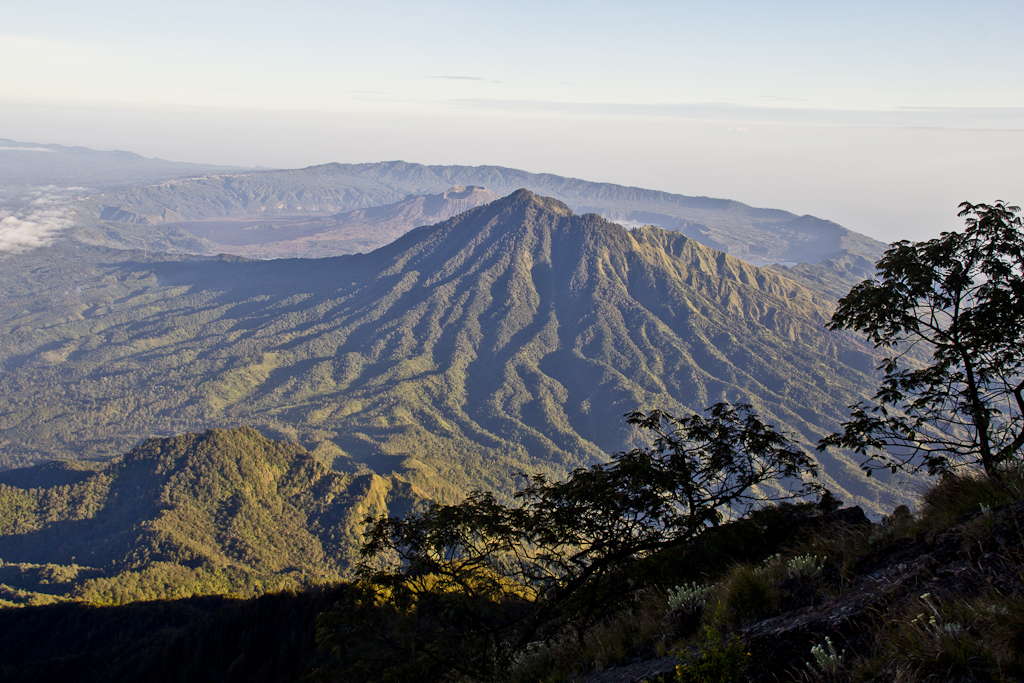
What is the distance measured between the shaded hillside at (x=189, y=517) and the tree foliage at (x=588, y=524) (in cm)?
11414

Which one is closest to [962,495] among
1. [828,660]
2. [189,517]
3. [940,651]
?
[828,660]

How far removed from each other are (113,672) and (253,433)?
336 feet

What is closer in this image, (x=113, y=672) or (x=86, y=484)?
(x=113, y=672)

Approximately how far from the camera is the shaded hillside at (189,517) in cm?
11906

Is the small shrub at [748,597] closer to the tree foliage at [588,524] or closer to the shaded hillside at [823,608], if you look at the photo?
the shaded hillside at [823,608]

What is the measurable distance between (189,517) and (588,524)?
15391cm

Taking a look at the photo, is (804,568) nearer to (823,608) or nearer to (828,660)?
(823,608)

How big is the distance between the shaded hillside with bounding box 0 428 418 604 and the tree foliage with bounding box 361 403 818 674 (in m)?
114

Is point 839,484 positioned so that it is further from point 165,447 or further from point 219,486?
point 165,447

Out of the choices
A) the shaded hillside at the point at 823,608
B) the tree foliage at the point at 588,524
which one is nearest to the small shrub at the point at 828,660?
the shaded hillside at the point at 823,608

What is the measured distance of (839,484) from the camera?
192750 mm

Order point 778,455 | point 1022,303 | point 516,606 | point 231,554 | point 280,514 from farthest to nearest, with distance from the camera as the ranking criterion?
point 280,514 < point 231,554 < point 516,606 < point 778,455 < point 1022,303

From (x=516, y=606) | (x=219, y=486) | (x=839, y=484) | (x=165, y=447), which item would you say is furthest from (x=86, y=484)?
(x=839, y=484)

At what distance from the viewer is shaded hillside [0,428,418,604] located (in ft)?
391
